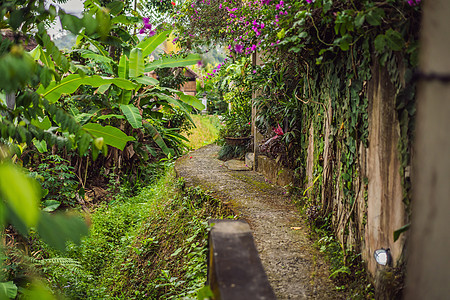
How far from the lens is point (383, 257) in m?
2.11

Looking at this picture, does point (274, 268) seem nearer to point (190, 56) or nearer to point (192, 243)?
point (192, 243)

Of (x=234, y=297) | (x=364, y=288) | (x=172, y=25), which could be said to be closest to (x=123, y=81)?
(x=364, y=288)

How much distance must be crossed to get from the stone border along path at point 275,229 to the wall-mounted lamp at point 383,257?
38cm

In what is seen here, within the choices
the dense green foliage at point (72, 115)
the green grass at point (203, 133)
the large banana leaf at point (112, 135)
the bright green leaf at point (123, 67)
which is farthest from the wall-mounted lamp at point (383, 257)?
the green grass at point (203, 133)

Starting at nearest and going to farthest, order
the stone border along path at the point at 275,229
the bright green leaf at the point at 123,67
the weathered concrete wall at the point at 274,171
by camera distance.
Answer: the stone border along path at the point at 275,229, the weathered concrete wall at the point at 274,171, the bright green leaf at the point at 123,67

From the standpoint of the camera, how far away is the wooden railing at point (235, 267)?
1.10 m

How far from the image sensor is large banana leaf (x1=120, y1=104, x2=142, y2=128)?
18.2 feet

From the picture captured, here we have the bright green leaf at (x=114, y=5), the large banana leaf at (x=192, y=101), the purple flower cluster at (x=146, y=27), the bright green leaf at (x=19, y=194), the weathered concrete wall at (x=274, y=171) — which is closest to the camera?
the bright green leaf at (x=19, y=194)

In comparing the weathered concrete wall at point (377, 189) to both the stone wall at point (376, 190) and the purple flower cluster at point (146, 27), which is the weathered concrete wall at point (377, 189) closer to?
the stone wall at point (376, 190)

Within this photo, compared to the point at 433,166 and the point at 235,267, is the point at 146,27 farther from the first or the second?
the point at 433,166

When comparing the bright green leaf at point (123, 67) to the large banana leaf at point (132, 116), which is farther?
the bright green leaf at point (123, 67)

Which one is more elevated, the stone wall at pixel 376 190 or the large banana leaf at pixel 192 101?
the large banana leaf at pixel 192 101

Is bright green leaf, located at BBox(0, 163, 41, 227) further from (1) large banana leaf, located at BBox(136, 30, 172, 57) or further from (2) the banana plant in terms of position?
(1) large banana leaf, located at BBox(136, 30, 172, 57)

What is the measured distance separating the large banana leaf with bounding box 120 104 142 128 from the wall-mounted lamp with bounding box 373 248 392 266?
161 inches
